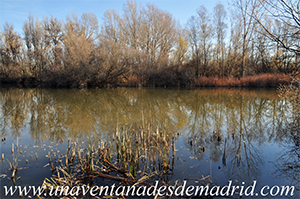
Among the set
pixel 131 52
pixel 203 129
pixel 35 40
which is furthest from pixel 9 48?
pixel 203 129

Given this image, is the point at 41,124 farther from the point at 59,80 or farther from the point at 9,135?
the point at 59,80

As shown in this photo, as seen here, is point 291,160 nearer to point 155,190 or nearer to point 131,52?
point 155,190

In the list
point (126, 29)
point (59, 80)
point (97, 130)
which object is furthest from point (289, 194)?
point (126, 29)

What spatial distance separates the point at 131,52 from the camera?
25.8 m

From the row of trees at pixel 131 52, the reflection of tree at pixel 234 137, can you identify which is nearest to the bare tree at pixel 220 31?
the row of trees at pixel 131 52

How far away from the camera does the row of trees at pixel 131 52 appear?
23453mm

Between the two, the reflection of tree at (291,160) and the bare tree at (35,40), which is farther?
the bare tree at (35,40)

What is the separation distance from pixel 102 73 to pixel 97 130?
1847 centimetres

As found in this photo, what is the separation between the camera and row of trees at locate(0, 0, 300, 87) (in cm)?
2345

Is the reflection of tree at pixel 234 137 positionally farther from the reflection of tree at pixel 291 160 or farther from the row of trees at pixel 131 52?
the row of trees at pixel 131 52

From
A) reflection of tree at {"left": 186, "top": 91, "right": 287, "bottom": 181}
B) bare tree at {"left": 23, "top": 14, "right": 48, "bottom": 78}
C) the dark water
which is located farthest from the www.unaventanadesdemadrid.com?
bare tree at {"left": 23, "top": 14, "right": 48, "bottom": 78}

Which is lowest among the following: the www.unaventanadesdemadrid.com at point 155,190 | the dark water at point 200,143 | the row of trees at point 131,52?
the www.unaventanadesdemadrid.com at point 155,190

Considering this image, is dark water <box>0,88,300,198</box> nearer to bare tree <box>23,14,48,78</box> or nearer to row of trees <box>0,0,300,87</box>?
row of trees <box>0,0,300,87</box>

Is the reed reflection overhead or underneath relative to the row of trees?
underneath
